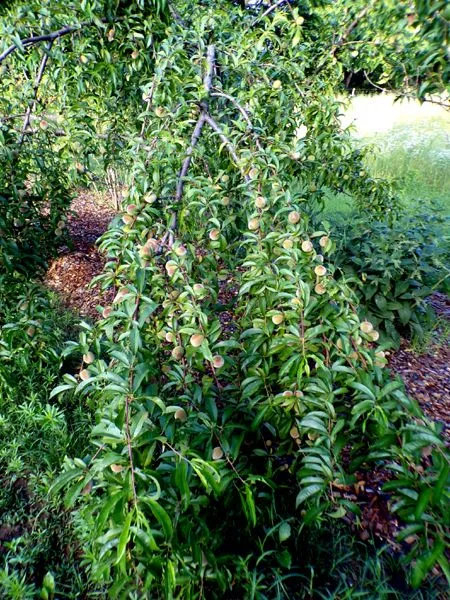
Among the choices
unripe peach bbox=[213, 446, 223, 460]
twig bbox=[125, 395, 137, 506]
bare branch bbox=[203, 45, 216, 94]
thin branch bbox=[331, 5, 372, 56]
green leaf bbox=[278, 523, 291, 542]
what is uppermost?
thin branch bbox=[331, 5, 372, 56]

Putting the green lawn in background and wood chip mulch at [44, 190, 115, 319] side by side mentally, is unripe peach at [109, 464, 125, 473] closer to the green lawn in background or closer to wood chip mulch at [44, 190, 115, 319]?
wood chip mulch at [44, 190, 115, 319]

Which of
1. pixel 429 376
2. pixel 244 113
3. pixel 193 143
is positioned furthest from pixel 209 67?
pixel 429 376

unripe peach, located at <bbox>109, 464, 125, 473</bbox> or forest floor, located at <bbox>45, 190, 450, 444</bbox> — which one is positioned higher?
unripe peach, located at <bbox>109, 464, 125, 473</bbox>

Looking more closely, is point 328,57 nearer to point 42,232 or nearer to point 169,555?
point 42,232

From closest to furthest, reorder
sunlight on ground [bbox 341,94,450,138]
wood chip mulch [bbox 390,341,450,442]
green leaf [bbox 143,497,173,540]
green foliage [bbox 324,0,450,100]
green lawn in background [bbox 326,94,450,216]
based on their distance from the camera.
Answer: green leaf [bbox 143,497,173,540] < green foliage [bbox 324,0,450,100] < wood chip mulch [bbox 390,341,450,442] < green lawn in background [bbox 326,94,450,216] < sunlight on ground [bbox 341,94,450,138]

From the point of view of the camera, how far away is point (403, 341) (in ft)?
9.45

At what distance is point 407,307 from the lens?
2707mm

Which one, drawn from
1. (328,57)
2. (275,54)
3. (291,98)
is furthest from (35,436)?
(328,57)

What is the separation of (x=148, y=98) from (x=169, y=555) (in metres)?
1.55

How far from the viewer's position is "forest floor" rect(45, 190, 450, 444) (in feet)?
7.89

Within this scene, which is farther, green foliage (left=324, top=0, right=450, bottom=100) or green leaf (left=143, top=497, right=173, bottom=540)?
green foliage (left=324, top=0, right=450, bottom=100)

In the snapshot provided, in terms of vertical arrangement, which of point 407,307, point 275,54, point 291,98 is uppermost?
point 275,54

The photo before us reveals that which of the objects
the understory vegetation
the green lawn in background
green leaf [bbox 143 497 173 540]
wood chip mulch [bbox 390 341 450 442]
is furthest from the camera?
the green lawn in background

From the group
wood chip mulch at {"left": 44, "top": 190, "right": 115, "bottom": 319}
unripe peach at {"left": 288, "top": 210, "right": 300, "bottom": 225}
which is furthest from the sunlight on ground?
unripe peach at {"left": 288, "top": 210, "right": 300, "bottom": 225}
